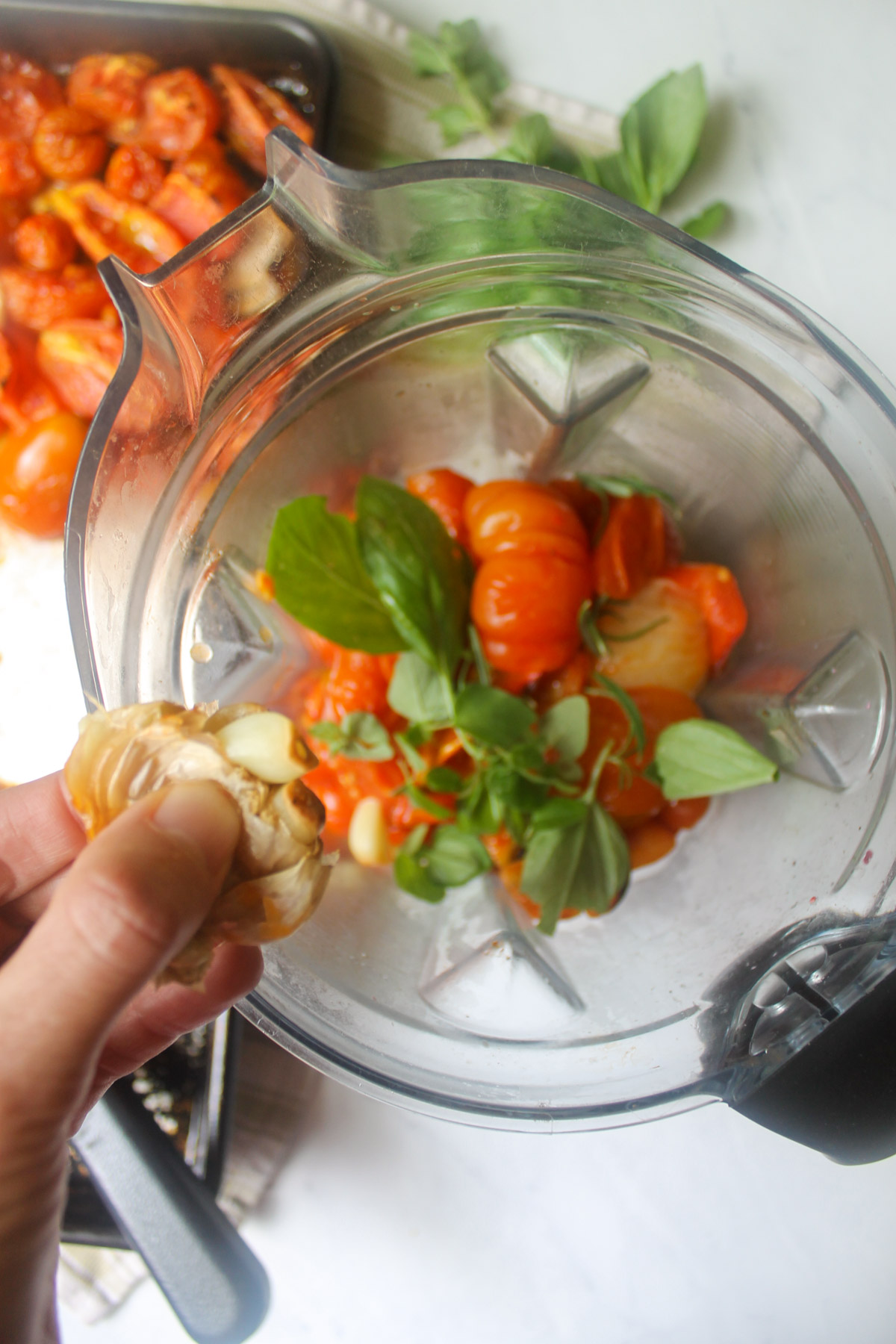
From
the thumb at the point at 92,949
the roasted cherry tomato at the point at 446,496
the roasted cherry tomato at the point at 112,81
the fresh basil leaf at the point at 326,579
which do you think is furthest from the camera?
the roasted cherry tomato at the point at 112,81

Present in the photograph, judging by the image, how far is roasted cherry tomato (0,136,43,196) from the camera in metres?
0.66

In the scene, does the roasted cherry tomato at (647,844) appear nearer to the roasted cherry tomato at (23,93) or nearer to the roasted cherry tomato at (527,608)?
the roasted cherry tomato at (527,608)

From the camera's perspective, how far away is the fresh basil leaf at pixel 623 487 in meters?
0.54

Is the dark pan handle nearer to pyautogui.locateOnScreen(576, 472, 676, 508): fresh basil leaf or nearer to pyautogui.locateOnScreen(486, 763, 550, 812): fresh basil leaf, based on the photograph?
pyautogui.locateOnScreen(486, 763, 550, 812): fresh basil leaf

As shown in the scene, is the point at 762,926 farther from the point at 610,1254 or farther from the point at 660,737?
the point at 610,1254

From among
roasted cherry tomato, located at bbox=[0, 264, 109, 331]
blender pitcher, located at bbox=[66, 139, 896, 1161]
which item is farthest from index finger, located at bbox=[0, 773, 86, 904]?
roasted cherry tomato, located at bbox=[0, 264, 109, 331]

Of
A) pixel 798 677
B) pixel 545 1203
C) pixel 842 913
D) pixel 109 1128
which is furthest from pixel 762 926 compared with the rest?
pixel 109 1128

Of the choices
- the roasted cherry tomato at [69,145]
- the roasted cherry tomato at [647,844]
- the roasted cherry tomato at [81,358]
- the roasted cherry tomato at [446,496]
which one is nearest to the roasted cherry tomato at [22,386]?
the roasted cherry tomato at [81,358]

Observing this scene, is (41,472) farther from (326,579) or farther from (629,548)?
(629,548)

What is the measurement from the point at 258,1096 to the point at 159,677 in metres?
0.35

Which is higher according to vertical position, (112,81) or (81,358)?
(112,81)

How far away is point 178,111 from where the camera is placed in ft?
2.05

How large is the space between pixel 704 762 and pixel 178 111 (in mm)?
605

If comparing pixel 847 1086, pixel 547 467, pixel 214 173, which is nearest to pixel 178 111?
pixel 214 173
